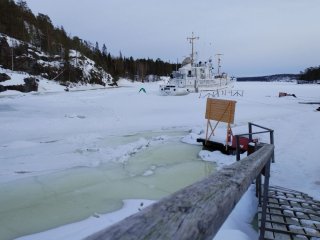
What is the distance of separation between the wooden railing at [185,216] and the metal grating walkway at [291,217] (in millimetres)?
2673

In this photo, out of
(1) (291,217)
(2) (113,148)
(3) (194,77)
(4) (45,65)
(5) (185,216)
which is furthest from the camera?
(4) (45,65)

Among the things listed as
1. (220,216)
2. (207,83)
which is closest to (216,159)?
(220,216)

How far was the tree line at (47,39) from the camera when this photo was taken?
7131 cm

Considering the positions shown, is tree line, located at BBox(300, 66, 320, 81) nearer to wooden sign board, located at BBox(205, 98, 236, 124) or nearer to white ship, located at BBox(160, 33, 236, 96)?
white ship, located at BBox(160, 33, 236, 96)

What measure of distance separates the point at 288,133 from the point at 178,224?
553 inches

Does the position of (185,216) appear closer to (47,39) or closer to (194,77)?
(194,77)

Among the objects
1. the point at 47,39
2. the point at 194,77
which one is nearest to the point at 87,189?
the point at 194,77

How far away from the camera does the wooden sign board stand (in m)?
11.0

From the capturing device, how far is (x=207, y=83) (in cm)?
5044

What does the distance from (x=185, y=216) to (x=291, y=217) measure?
3.95m

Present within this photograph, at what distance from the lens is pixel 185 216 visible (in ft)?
3.93

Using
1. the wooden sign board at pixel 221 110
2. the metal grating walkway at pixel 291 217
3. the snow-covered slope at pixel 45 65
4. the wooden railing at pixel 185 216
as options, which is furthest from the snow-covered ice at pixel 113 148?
the snow-covered slope at pixel 45 65

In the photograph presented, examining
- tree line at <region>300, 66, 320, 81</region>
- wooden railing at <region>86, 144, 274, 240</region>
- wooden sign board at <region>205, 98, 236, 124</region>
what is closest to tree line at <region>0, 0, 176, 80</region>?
wooden sign board at <region>205, 98, 236, 124</region>

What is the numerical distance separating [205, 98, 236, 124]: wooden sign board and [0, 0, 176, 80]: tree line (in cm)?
5417
